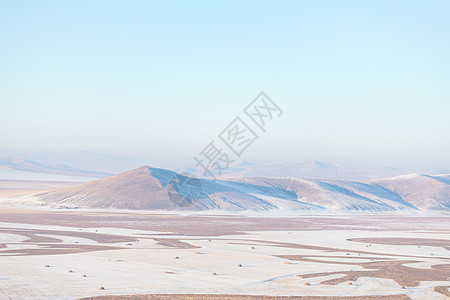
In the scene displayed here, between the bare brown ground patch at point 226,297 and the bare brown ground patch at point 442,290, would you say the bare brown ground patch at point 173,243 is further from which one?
the bare brown ground patch at point 442,290

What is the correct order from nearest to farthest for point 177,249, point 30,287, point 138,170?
1. point 30,287
2. point 177,249
3. point 138,170

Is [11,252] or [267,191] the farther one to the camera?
[267,191]

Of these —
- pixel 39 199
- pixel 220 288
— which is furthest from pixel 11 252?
pixel 39 199

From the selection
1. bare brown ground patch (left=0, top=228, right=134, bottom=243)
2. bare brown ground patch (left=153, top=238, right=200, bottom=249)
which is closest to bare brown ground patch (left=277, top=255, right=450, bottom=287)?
bare brown ground patch (left=153, top=238, right=200, bottom=249)

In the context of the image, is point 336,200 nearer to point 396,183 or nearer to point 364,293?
point 396,183

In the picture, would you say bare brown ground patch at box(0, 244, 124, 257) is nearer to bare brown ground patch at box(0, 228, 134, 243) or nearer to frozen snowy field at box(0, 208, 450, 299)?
frozen snowy field at box(0, 208, 450, 299)
